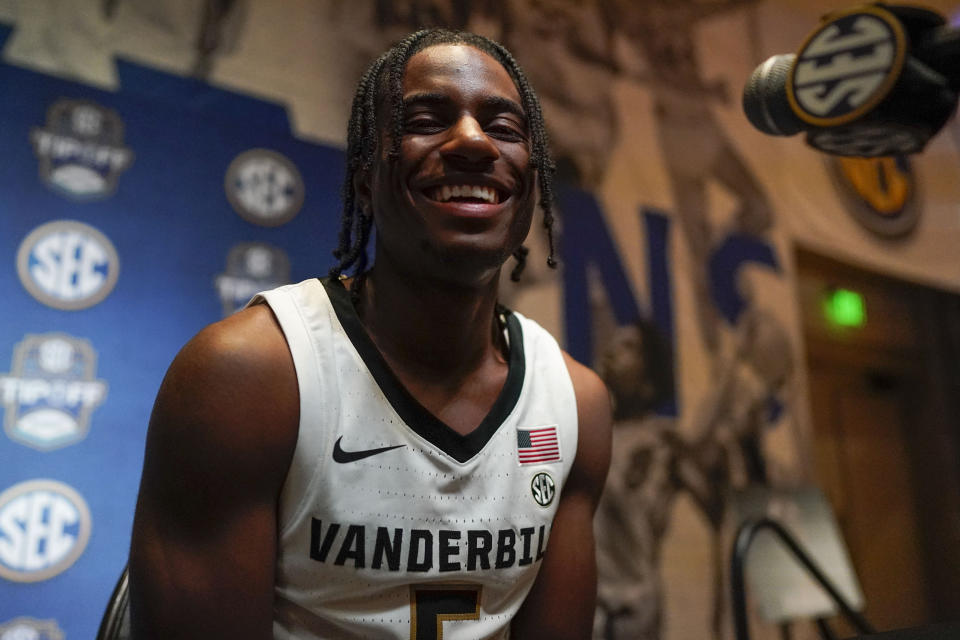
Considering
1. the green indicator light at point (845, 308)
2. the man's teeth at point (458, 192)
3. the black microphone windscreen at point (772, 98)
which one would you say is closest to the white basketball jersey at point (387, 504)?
Result: the man's teeth at point (458, 192)

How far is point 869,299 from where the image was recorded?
4.54 meters

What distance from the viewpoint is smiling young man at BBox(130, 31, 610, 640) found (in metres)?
1.02

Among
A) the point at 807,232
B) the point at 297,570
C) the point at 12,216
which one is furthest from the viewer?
the point at 807,232

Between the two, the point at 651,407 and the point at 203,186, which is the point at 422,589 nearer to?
the point at 203,186

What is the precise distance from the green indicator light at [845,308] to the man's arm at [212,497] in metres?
4.02

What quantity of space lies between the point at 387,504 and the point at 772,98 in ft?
2.79

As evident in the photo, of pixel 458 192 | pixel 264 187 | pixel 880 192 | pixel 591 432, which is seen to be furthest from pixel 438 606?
pixel 880 192

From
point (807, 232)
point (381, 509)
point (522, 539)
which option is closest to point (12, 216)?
point (381, 509)

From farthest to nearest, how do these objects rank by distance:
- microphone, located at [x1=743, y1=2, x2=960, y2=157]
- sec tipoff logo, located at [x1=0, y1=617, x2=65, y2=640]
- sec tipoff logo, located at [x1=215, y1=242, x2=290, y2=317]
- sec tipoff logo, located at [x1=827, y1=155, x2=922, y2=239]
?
sec tipoff logo, located at [x1=827, y1=155, x2=922, y2=239]
sec tipoff logo, located at [x1=215, y1=242, x2=290, y2=317]
sec tipoff logo, located at [x1=0, y1=617, x2=65, y2=640]
microphone, located at [x1=743, y1=2, x2=960, y2=157]

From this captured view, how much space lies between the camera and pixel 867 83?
3.28 feet

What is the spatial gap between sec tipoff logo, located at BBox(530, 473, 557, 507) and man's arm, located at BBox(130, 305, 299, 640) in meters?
0.42

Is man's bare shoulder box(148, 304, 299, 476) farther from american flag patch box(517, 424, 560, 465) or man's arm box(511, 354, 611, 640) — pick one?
man's arm box(511, 354, 611, 640)

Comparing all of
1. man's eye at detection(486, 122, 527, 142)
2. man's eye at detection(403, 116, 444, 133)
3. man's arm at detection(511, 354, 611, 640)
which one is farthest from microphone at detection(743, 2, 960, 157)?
man's arm at detection(511, 354, 611, 640)

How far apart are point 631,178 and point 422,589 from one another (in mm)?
2642
